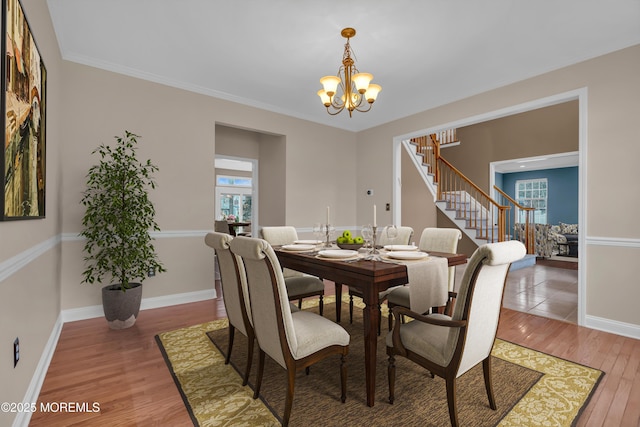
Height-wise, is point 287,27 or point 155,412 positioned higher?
point 287,27

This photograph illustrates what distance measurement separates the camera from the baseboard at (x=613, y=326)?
2.77 meters

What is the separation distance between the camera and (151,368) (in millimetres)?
2178

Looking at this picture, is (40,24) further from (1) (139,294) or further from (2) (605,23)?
(2) (605,23)

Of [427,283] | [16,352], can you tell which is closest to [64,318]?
[16,352]

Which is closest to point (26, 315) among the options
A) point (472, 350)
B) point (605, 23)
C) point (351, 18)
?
point (472, 350)

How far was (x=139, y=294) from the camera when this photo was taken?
3.03 meters

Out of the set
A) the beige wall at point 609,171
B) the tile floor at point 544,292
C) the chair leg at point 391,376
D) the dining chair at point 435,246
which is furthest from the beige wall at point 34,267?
the beige wall at point 609,171

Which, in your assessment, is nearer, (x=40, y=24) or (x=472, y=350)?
(x=472, y=350)

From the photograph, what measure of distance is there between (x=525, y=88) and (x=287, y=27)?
2.78 meters

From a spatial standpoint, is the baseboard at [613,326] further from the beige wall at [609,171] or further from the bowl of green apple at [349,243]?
the bowl of green apple at [349,243]

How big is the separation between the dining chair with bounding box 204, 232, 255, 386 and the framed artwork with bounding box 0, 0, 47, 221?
95 centimetres

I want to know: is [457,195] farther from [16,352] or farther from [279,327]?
[16,352]

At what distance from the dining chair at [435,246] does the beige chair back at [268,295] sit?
1181 mm

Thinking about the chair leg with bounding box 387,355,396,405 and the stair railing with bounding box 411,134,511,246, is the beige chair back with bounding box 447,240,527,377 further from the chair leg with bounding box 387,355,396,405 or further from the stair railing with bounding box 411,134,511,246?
the stair railing with bounding box 411,134,511,246
